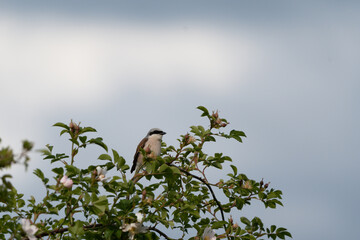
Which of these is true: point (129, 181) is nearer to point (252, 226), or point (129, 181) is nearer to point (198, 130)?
point (198, 130)

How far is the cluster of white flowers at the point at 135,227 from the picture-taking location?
18.8 feet

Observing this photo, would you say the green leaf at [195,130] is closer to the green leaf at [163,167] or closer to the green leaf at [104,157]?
the green leaf at [163,167]

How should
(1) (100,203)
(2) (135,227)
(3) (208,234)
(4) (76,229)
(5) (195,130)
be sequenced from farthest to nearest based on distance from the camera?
(5) (195,130) < (3) (208,234) < (2) (135,227) < (4) (76,229) < (1) (100,203)

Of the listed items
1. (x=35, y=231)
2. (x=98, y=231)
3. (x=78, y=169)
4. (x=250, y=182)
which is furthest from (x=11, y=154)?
(x=250, y=182)

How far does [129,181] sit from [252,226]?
2268 millimetres

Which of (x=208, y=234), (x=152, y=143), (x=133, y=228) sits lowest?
(x=133, y=228)

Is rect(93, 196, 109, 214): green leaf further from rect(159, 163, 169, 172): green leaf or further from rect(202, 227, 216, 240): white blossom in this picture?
rect(202, 227, 216, 240): white blossom

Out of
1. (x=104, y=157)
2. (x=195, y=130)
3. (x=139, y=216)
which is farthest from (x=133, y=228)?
(x=195, y=130)

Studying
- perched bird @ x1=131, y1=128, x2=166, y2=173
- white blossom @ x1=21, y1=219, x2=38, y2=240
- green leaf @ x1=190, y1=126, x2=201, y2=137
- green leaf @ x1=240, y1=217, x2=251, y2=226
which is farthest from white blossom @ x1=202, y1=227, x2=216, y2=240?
white blossom @ x1=21, y1=219, x2=38, y2=240

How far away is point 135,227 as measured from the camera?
5.75 meters

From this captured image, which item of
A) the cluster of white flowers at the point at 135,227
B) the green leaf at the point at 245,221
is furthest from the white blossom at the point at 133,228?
the green leaf at the point at 245,221

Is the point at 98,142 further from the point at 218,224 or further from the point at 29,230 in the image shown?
the point at 218,224

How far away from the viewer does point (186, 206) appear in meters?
6.68

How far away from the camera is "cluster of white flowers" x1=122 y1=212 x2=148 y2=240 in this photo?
5.74m
